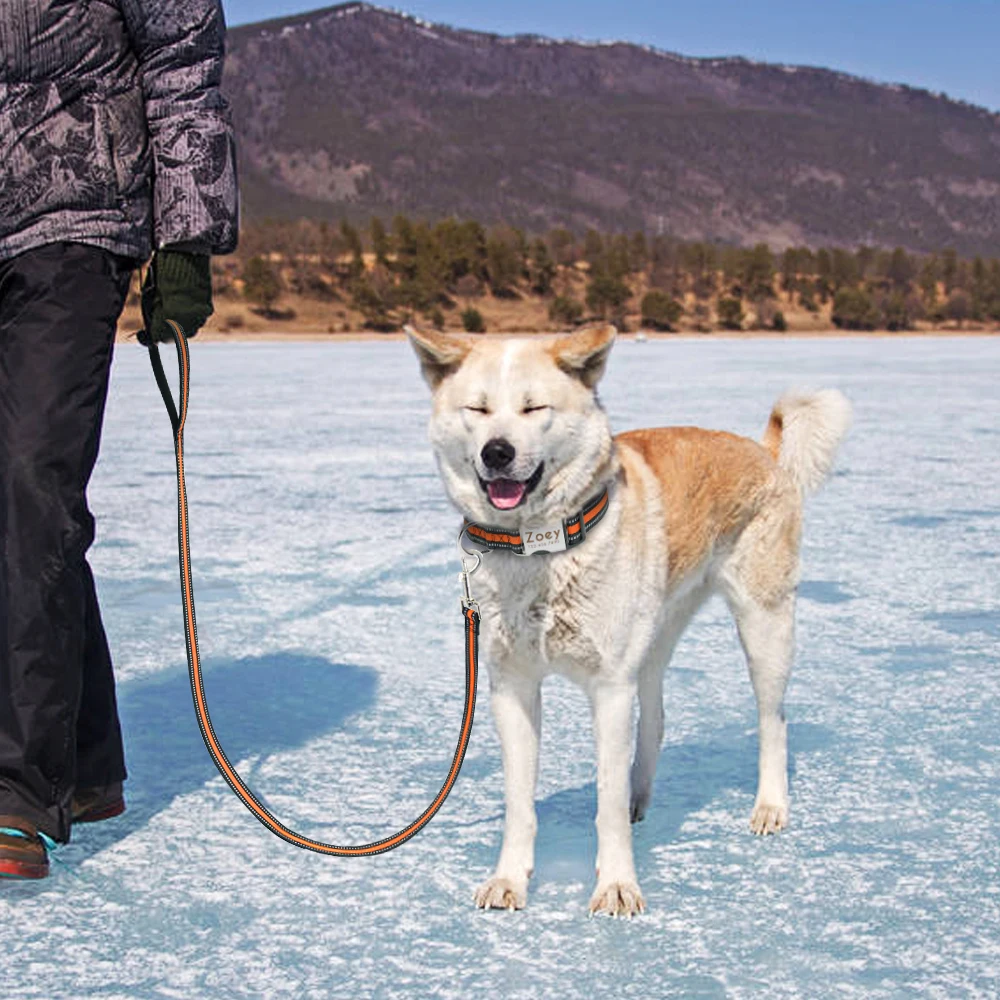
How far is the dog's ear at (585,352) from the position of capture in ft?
9.28

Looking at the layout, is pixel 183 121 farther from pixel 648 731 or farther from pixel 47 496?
pixel 648 731

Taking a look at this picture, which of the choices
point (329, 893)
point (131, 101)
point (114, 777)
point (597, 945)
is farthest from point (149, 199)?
point (597, 945)

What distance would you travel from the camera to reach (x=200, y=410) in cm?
1475

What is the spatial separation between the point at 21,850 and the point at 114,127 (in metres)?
1.67

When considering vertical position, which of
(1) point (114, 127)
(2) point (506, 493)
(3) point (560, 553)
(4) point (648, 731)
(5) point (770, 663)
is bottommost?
(4) point (648, 731)

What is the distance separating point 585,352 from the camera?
2822mm

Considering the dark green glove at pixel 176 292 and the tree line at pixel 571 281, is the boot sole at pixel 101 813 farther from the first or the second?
the tree line at pixel 571 281

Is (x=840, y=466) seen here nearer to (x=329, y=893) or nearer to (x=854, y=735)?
(x=854, y=735)

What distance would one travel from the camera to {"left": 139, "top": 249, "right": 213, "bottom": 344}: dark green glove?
3191mm

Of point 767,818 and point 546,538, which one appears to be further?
point 767,818

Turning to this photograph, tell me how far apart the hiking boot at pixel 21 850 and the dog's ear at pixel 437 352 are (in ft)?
4.52

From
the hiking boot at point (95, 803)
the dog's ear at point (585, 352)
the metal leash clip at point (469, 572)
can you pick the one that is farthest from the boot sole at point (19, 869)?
the dog's ear at point (585, 352)

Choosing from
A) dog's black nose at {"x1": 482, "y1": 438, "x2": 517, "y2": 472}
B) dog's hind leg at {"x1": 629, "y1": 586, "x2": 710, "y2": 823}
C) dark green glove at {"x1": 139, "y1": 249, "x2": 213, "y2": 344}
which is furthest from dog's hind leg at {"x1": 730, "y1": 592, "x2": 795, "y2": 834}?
dark green glove at {"x1": 139, "y1": 249, "x2": 213, "y2": 344}

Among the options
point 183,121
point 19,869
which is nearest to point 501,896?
point 19,869
